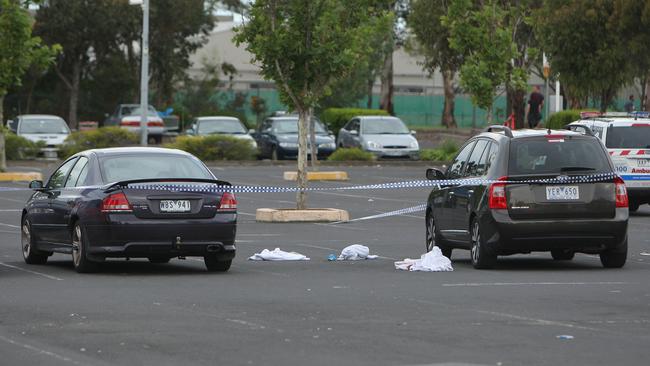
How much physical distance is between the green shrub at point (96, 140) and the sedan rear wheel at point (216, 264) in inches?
1150

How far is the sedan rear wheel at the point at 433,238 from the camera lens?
1811 centimetres

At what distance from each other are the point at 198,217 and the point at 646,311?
17.3 ft

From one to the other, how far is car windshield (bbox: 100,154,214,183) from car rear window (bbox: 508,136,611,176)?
3.42m

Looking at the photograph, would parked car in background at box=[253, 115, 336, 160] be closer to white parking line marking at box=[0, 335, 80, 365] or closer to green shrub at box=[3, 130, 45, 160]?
green shrub at box=[3, 130, 45, 160]

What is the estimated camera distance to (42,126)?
49.5m

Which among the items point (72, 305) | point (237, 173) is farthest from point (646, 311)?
point (237, 173)

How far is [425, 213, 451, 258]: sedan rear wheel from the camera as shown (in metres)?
18.1

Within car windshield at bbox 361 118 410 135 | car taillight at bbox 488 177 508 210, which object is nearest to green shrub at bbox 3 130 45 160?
car windshield at bbox 361 118 410 135

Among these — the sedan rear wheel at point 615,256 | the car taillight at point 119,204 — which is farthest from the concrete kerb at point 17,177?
the sedan rear wheel at point 615,256

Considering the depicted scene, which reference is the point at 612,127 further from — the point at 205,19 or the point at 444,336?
the point at 205,19

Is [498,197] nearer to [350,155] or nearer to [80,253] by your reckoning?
[80,253]

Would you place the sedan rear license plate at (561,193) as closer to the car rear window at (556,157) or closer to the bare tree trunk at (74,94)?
the car rear window at (556,157)

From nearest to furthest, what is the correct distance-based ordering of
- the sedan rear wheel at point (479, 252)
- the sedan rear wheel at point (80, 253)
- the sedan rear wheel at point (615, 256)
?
the sedan rear wheel at point (80, 253)
the sedan rear wheel at point (479, 252)
the sedan rear wheel at point (615, 256)

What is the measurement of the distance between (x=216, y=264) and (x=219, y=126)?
111 ft
